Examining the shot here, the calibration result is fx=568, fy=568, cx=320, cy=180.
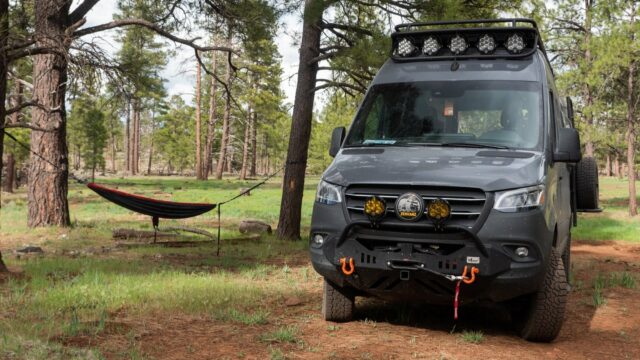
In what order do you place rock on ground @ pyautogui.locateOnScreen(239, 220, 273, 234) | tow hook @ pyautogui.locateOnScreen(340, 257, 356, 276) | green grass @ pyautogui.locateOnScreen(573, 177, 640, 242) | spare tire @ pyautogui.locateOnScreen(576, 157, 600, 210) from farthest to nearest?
green grass @ pyautogui.locateOnScreen(573, 177, 640, 242)
rock on ground @ pyautogui.locateOnScreen(239, 220, 273, 234)
spare tire @ pyautogui.locateOnScreen(576, 157, 600, 210)
tow hook @ pyautogui.locateOnScreen(340, 257, 356, 276)

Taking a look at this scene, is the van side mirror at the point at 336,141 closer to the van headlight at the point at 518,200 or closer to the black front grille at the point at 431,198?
the black front grille at the point at 431,198

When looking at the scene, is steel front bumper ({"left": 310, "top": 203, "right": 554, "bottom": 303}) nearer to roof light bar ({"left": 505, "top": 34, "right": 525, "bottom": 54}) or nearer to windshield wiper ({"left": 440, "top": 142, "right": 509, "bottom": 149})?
windshield wiper ({"left": 440, "top": 142, "right": 509, "bottom": 149})

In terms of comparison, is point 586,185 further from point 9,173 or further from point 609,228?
point 9,173

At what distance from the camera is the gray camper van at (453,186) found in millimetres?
4516

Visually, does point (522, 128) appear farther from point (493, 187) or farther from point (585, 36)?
point (585, 36)

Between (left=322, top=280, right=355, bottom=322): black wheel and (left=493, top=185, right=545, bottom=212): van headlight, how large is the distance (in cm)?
178

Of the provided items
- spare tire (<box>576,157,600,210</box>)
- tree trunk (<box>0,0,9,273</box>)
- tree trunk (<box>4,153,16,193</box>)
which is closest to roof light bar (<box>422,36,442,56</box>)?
spare tire (<box>576,157,600,210</box>)

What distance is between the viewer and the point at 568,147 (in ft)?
16.7

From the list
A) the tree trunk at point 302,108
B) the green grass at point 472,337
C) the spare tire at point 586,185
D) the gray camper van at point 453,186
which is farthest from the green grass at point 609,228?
the green grass at point 472,337

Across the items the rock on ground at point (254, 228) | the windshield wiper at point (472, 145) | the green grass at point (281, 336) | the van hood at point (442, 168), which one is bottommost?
the rock on ground at point (254, 228)

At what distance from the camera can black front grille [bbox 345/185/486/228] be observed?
14.8ft

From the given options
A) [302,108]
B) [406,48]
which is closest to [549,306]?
[406,48]

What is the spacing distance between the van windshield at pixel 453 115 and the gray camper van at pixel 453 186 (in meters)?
0.01

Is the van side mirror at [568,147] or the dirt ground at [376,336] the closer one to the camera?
the dirt ground at [376,336]
